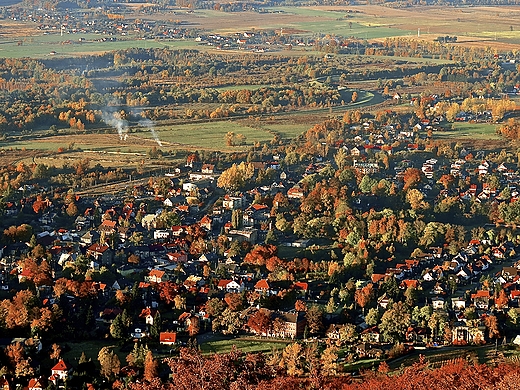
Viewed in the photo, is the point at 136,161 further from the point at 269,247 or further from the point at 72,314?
the point at 72,314

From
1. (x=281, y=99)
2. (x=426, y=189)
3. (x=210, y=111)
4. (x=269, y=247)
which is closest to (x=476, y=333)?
(x=269, y=247)

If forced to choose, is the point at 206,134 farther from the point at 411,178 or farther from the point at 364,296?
the point at 364,296

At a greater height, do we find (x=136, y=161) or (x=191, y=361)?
(x=191, y=361)

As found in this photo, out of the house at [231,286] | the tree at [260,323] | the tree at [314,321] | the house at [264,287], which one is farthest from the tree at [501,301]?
the house at [231,286]

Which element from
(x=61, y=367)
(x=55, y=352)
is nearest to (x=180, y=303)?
(x=55, y=352)

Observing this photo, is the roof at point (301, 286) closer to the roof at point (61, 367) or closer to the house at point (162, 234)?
the house at point (162, 234)

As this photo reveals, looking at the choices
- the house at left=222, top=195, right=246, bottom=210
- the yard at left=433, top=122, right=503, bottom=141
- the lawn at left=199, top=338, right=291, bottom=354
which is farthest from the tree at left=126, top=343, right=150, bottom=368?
the yard at left=433, top=122, right=503, bottom=141
